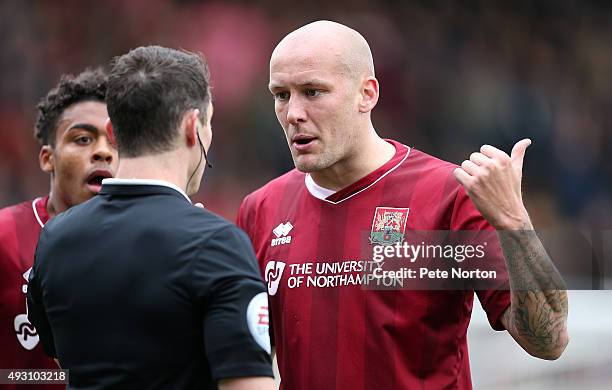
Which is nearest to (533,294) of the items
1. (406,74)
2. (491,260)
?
(491,260)

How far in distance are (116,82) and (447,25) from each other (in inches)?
226

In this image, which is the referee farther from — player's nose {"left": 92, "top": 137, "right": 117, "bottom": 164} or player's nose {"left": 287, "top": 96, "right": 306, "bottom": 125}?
player's nose {"left": 92, "top": 137, "right": 117, "bottom": 164}

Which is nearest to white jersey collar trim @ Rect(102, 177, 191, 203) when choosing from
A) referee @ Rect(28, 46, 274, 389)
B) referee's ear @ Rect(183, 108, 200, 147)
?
referee @ Rect(28, 46, 274, 389)

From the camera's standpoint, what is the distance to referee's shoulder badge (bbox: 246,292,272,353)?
212 centimetres

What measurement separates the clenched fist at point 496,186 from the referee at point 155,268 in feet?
2.53

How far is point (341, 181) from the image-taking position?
319 cm

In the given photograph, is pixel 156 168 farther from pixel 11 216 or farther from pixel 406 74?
pixel 406 74

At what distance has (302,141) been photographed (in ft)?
10.3

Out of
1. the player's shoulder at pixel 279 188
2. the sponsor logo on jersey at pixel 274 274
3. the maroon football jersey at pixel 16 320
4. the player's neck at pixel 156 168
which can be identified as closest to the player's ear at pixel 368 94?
the player's shoulder at pixel 279 188

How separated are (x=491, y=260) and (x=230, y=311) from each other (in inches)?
43.6

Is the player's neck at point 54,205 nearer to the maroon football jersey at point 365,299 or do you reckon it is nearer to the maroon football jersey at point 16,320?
the maroon football jersey at point 16,320

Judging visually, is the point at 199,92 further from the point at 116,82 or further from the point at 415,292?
the point at 415,292

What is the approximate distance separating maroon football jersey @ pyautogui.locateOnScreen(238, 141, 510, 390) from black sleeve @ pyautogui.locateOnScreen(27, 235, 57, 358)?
0.84m

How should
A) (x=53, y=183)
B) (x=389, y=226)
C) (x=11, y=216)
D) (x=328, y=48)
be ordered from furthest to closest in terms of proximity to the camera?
(x=53, y=183)
(x=11, y=216)
(x=328, y=48)
(x=389, y=226)
